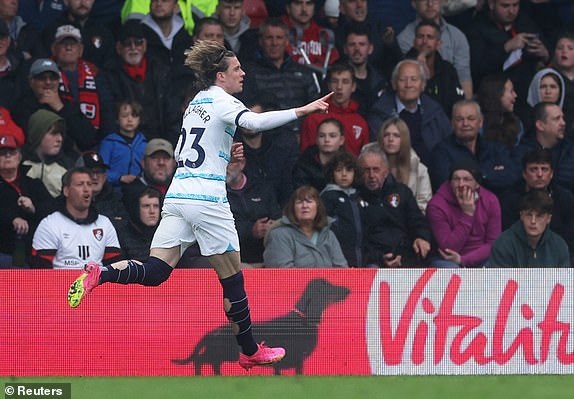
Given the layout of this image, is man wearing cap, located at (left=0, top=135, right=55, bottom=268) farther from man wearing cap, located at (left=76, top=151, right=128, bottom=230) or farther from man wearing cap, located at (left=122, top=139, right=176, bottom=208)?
man wearing cap, located at (left=122, top=139, right=176, bottom=208)

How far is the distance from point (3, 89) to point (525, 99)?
210 inches

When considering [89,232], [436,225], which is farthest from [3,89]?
[436,225]

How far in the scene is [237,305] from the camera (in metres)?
9.39

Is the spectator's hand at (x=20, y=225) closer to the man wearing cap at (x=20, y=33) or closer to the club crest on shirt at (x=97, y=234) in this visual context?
the club crest on shirt at (x=97, y=234)

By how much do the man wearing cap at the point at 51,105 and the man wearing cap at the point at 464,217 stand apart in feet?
10.8

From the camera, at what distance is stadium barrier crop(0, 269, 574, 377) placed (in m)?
10.9

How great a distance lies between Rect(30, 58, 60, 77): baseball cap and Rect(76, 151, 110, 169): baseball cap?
2.74 ft

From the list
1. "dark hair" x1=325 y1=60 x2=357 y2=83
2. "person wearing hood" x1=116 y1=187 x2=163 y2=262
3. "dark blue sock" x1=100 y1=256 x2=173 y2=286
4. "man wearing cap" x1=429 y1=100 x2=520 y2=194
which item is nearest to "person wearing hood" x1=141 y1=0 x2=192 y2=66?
"dark hair" x1=325 y1=60 x2=357 y2=83

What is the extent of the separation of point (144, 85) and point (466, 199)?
10.6ft

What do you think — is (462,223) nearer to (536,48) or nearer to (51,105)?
(536,48)

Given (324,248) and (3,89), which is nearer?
(324,248)

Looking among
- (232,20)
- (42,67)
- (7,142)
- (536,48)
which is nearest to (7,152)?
(7,142)

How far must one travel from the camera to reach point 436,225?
13156 mm

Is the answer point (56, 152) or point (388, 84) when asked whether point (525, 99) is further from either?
point (56, 152)
